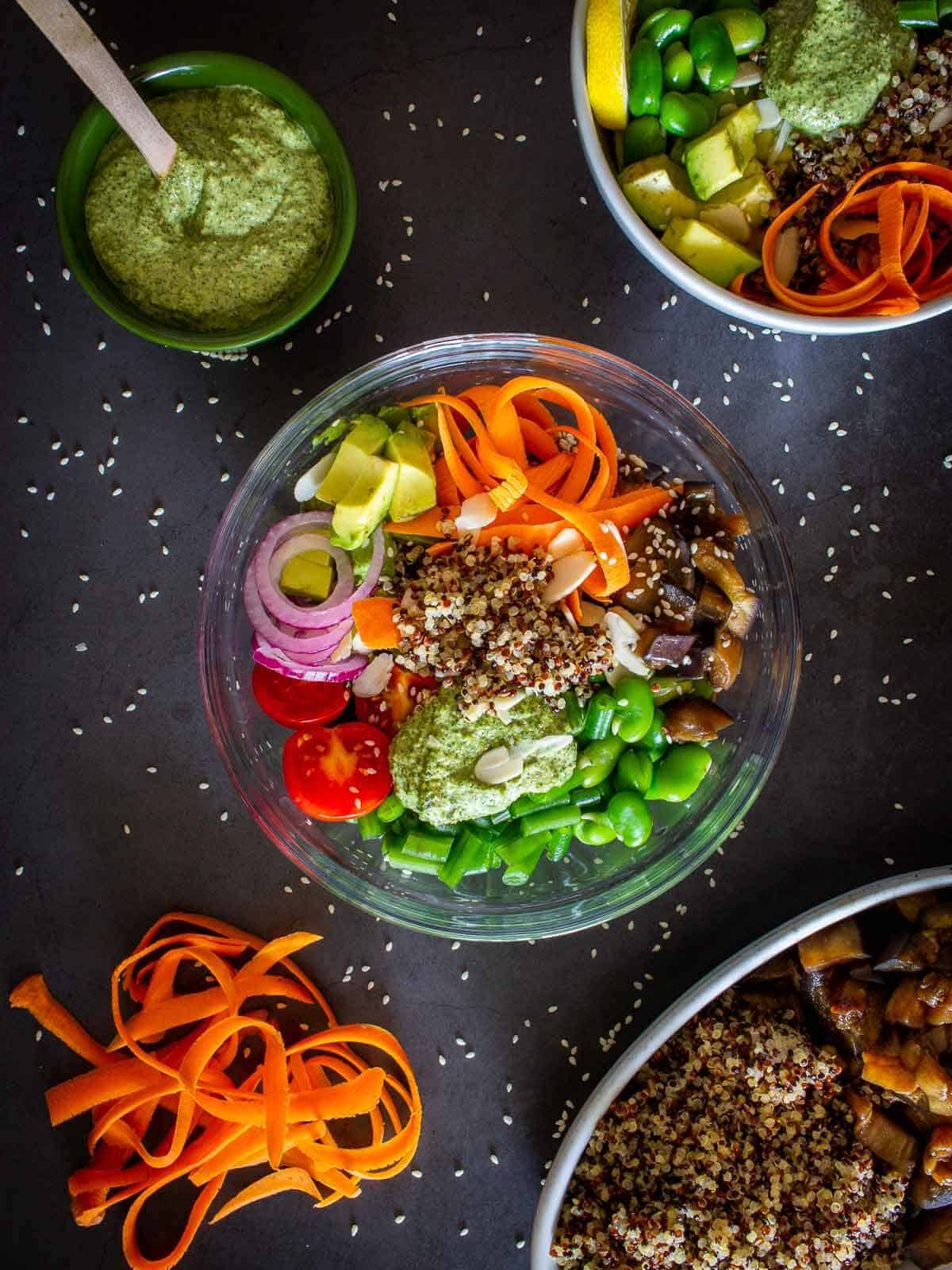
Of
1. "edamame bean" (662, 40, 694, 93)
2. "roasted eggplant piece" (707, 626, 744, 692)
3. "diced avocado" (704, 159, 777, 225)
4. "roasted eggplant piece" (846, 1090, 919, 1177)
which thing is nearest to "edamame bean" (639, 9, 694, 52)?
"edamame bean" (662, 40, 694, 93)

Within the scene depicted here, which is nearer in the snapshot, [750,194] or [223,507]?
[750,194]

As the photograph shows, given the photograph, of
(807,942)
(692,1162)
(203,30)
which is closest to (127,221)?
(203,30)

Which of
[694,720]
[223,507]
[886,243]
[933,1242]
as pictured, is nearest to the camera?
[886,243]

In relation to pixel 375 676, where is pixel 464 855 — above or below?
below

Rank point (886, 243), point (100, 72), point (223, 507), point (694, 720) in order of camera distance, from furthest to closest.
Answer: point (223, 507), point (694, 720), point (886, 243), point (100, 72)

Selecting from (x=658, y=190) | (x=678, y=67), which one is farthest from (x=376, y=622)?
(x=678, y=67)

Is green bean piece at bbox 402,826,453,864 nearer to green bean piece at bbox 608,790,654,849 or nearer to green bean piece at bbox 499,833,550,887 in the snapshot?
green bean piece at bbox 499,833,550,887

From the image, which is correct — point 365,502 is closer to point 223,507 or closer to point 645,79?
point 223,507
